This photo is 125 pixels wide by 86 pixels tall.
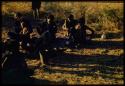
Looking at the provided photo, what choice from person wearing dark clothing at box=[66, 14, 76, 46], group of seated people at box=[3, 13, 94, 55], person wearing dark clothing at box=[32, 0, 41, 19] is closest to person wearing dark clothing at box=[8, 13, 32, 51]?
group of seated people at box=[3, 13, 94, 55]

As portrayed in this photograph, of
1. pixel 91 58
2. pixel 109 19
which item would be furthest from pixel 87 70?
pixel 109 19

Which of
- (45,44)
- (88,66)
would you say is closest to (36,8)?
(45,44)

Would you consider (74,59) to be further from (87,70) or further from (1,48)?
(1,48)

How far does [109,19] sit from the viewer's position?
16297 millimetres

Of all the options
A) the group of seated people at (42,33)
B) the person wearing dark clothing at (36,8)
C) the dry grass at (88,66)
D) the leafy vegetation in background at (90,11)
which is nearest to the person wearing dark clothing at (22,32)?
the group of seated people at (42,33)

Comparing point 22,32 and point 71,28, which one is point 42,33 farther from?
point 71,28

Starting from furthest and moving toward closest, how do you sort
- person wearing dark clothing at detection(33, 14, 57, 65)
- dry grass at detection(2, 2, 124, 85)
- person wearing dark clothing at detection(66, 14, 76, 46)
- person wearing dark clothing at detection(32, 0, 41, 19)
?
1. person wearing dark clothing at detection(32, 0, 41, 19)
2. person wearing dark clothing at detection(66, 14, 76, 46)
3. person wearing dark clothing at detection(33, 14, 57, 65)
4. dry grass at detection(2, 2, 124, 85)

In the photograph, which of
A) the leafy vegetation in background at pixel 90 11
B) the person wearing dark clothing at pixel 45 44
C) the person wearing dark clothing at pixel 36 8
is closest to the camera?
the person wearing dark clothing at pixel 45 44

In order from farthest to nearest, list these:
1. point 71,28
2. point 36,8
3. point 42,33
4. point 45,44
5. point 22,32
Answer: point 36,8 → point 71,28 → point 22,32 → point 42,33 → point 45,44

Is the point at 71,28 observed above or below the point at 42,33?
below

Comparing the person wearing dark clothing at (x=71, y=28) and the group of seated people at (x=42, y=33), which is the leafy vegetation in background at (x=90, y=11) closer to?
the group of seated people at (x=42, y=33)

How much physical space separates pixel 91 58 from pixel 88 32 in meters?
2.98

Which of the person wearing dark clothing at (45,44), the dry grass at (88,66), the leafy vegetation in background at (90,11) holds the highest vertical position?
the person wearing dark clothing at (45,44)

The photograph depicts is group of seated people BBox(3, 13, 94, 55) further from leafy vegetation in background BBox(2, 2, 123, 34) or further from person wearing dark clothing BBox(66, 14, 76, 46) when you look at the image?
leafy vegetation in background BBox(2, 2, 123, 34)
